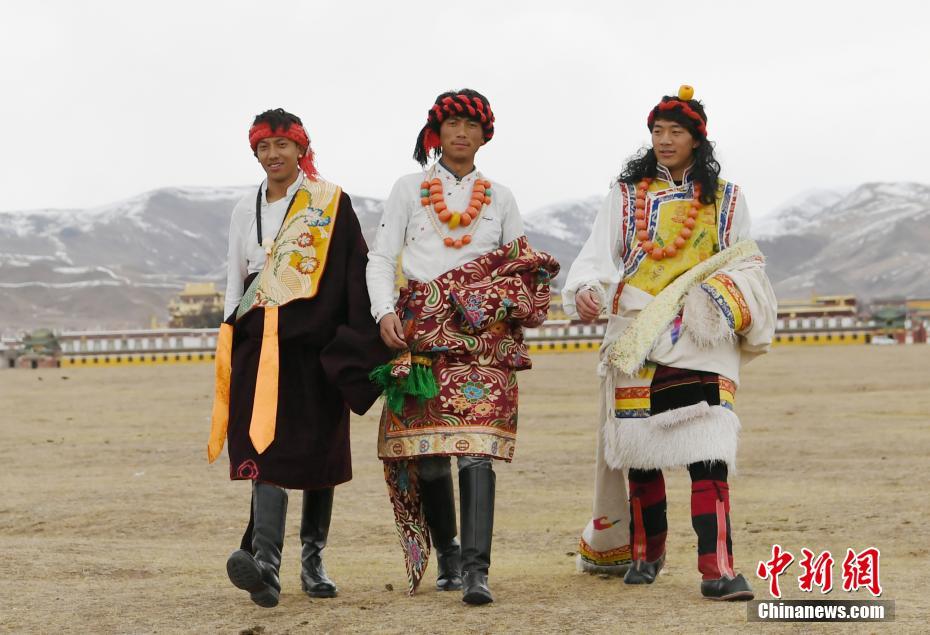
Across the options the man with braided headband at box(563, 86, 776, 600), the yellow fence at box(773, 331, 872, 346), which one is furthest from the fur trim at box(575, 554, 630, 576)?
the yellow fence at box(773, 331, 872, 346)

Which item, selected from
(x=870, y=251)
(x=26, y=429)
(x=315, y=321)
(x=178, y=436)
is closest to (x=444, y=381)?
(x=315, y=321)

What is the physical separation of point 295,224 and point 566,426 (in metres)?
9.27

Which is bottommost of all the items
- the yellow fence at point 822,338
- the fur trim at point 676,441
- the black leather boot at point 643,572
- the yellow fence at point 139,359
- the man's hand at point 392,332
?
the yellow fence at point 139,359

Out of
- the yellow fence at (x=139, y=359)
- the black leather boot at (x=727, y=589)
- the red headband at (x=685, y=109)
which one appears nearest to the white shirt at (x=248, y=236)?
the red headband at (x=685, y=109)

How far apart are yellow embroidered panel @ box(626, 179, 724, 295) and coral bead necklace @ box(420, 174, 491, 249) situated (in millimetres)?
642

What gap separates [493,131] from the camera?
5.59 m

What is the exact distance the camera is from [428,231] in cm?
549

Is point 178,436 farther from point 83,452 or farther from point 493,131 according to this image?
point 493,131

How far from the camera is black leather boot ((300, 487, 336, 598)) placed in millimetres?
5449

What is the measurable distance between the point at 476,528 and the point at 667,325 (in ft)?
3.45

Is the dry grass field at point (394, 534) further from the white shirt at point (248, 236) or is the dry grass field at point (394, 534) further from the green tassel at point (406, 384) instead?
the white shirt at point (248, 236)

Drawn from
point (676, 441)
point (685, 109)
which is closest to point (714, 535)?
point (676, 441)

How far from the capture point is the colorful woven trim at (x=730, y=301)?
17.4 feet

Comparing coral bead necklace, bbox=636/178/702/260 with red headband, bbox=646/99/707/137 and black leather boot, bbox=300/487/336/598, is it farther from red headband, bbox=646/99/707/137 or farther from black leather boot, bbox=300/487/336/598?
black leather boot, bbox=300/487/336/598
